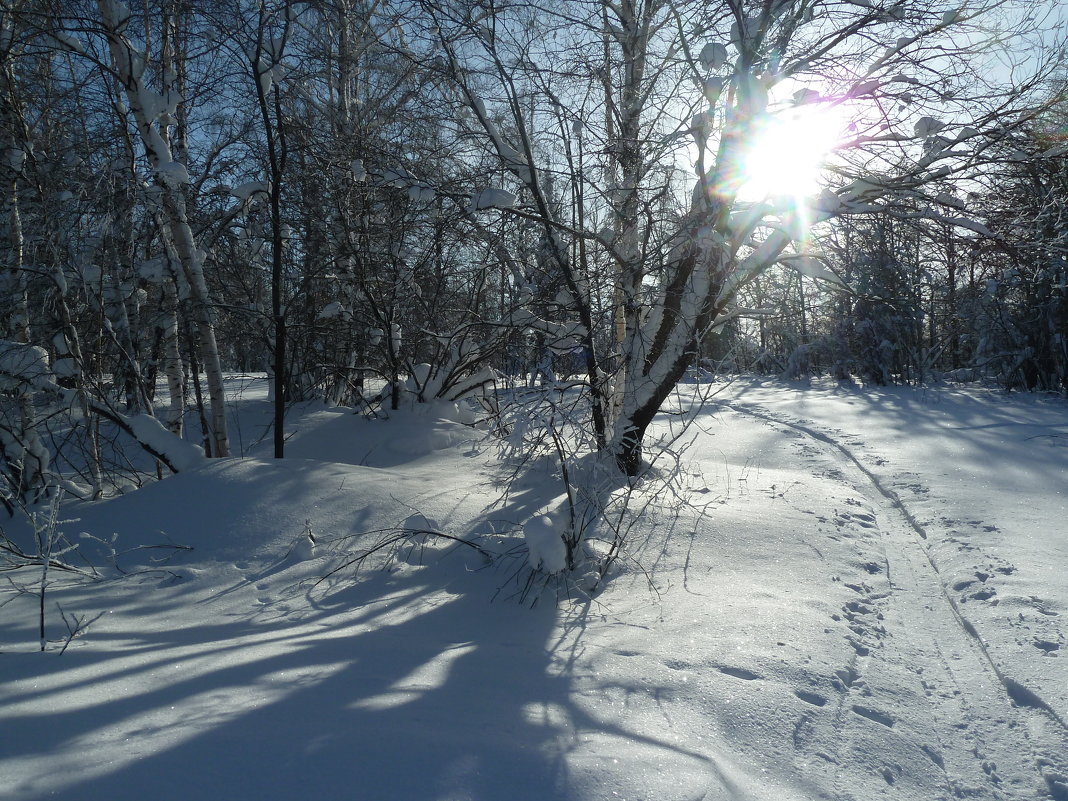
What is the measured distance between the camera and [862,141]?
16.3ft

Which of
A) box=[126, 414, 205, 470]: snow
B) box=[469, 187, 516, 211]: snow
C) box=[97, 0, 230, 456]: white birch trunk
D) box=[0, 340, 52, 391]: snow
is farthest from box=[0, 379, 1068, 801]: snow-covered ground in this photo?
box=[469, 187, 516, 211]: snow

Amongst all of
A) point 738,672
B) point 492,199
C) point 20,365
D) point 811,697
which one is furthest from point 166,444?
point 811,697

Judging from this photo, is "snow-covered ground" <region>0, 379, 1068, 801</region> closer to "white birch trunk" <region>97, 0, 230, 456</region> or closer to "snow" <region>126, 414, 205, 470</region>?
"snow" <region>126, 414, 205, 470</region>

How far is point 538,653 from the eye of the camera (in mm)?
2670

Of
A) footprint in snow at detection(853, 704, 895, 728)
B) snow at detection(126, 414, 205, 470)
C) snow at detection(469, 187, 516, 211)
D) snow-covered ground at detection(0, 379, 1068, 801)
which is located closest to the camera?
snow-covered ground at detection(0, 379, 1068, 801)

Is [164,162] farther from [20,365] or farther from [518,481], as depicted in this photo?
[518,481]

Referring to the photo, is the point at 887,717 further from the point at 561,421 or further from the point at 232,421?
the point at 232,421

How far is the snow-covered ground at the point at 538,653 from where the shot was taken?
1740 millimetres

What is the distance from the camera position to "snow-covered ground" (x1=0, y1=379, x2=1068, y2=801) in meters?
1.74

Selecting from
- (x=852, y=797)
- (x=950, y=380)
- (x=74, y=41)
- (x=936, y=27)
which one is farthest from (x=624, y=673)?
(x=950, y=380)

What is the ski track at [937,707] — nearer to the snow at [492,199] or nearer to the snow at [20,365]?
the snow at [492,199]

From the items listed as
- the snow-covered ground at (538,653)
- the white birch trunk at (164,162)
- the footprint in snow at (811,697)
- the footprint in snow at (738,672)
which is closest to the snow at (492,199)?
the snow-covered ground at (538,653)

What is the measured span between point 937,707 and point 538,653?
1.49 meters

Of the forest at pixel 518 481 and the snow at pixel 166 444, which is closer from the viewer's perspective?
the forest at pixel 518 481
